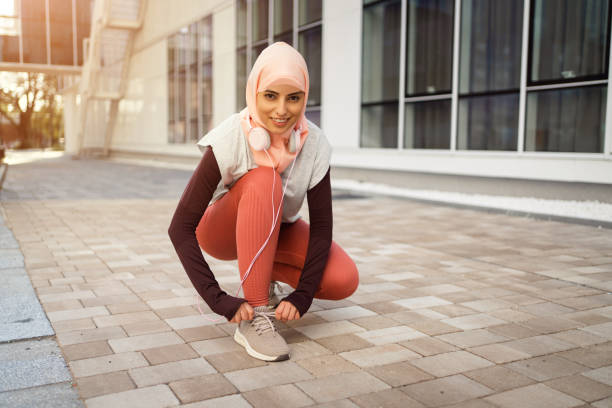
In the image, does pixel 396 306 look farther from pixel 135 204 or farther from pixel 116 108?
pixel 116 108

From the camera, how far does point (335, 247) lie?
288cm

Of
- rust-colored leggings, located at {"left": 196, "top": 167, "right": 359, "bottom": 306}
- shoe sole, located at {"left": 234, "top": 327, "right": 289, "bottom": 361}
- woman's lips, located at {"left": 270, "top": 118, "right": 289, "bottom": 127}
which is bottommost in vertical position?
shoe sole, located at {"left": 234, "top": 327, "right": 289, "bottom": 361}

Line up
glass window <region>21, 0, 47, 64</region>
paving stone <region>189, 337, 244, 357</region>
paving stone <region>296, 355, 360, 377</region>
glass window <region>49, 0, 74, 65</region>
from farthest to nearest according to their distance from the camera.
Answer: glass window <region>49, 0, 74, 65</region> < glass window <region>21, 0, 47, 64</region> < paving stone <region>189, 337, 244, 357</region> < paving stone <region>296, 355, 360, 377</region>

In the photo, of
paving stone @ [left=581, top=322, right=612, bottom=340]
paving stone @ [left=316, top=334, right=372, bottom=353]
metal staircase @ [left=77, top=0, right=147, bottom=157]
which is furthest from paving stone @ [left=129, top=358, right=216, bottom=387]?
metal staircase @ [left=77, top=0, right=147, bottom=157]

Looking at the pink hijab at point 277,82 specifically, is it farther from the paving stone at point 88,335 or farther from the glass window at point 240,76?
the glass window at point 240,76

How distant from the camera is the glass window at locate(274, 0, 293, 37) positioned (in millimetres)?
13523

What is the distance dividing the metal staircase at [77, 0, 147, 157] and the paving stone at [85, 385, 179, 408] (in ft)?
74.6

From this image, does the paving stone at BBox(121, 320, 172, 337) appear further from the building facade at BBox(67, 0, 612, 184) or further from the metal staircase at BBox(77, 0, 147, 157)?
the metal staircase at BBox(77, 0, 147, 157)

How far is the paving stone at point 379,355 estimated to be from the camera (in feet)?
8.11

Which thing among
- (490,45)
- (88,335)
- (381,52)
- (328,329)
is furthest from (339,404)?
(381,52)

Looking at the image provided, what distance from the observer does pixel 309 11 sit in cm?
1266

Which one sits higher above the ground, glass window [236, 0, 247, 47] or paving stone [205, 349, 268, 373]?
glass window [236, 0, 247, 47]

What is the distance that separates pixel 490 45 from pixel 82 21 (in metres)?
23.1

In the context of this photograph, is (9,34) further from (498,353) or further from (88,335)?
(498,353)
